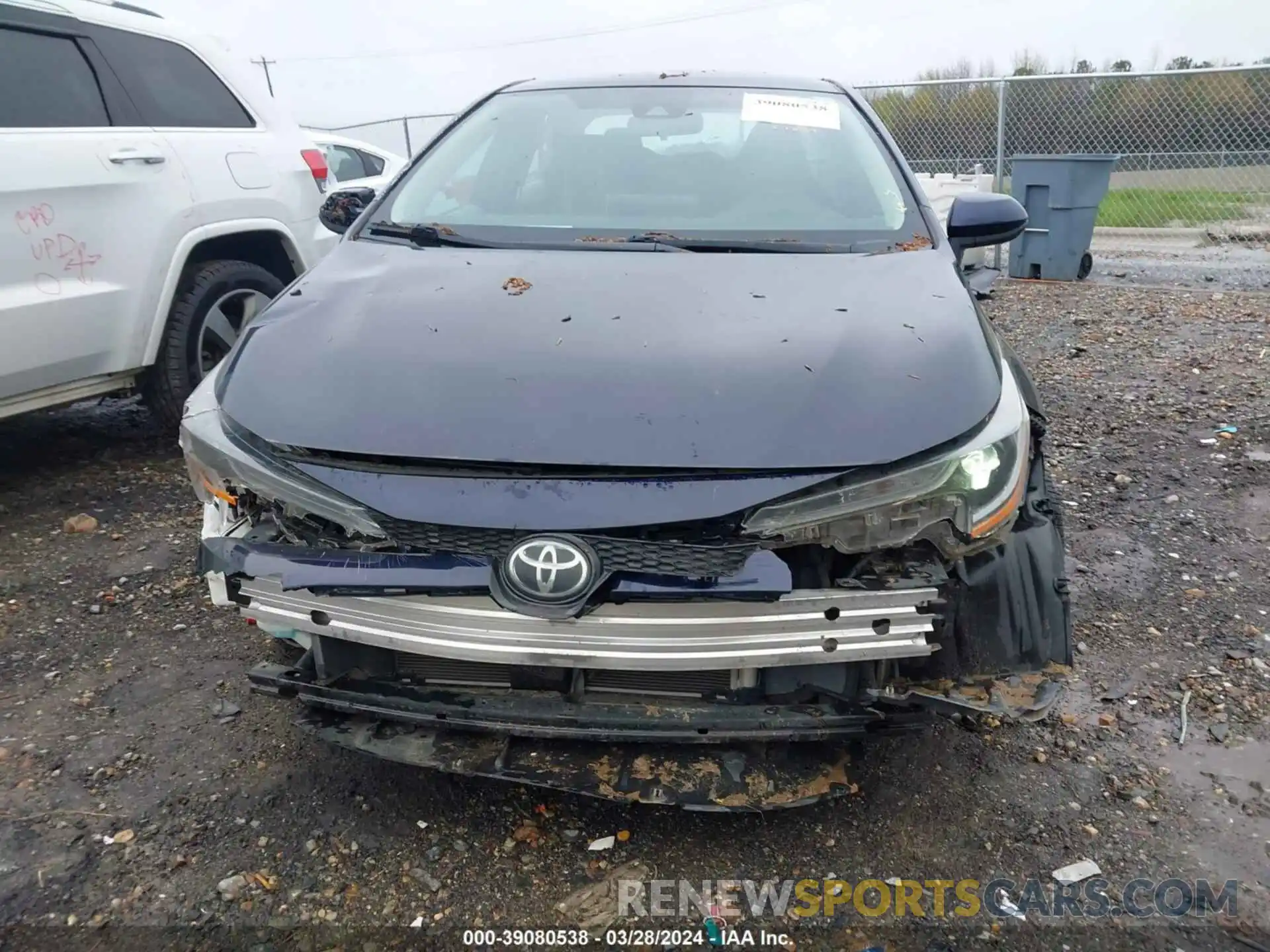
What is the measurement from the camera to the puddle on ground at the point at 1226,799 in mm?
2023

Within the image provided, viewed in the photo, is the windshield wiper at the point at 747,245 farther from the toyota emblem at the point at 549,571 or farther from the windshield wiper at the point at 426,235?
the toyota emblem at the point at 549,571

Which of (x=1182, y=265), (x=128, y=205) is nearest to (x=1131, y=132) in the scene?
(x=1182, y=265)

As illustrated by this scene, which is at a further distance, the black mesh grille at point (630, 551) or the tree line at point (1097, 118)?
the tree line at point (1097, 118)

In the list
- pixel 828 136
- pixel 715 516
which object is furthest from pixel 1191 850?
pixel 828 136

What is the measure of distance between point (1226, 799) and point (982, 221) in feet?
5.58

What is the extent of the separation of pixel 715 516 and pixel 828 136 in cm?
185

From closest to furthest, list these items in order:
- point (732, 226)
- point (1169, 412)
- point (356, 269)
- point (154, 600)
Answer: point (356, 269)
point (732, 226)
point (154, 600)
point (1169, 412)

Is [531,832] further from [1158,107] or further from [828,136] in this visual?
[1158,107]

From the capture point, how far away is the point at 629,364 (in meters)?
1.99

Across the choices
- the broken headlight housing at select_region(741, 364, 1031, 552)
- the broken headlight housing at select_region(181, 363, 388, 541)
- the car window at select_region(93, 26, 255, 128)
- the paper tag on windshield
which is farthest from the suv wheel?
the broken headlight housing at select_region(741, 364, 1031, 552)

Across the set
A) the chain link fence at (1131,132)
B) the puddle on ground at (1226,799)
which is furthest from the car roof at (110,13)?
the chain link fence at (1131,132)

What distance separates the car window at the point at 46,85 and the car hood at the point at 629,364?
190 centimetres

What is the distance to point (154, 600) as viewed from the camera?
10.1 ft

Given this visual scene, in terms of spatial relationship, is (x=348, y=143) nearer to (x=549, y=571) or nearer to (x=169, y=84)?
(x=169, y=84)
